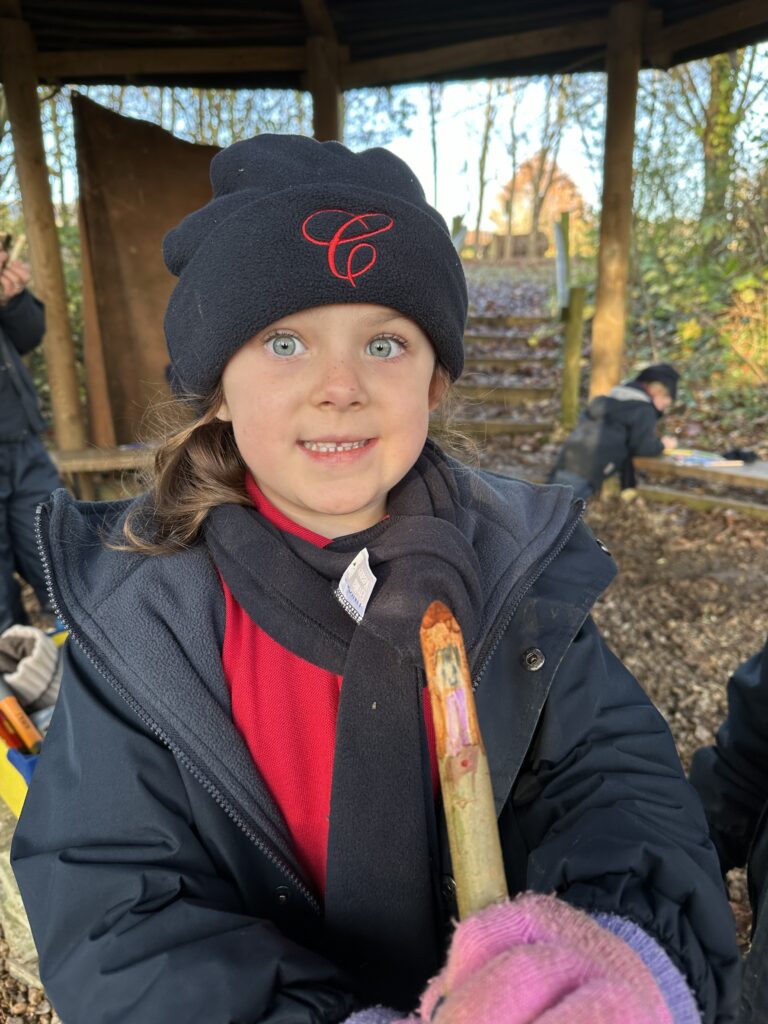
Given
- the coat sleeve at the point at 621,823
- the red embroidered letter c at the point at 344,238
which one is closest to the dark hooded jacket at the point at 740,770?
the coat sleeve at the point at 621,823

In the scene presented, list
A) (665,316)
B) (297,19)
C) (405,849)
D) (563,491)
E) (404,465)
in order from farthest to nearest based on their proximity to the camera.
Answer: (665,316)
(297,19)
(563,491)
(404,465)
(405,849)

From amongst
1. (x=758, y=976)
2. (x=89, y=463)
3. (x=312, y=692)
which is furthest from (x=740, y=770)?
(x=89, y=463)

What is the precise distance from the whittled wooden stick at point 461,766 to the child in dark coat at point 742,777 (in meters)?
0.92

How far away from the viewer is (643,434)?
5723 millimetres

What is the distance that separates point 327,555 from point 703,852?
787mm

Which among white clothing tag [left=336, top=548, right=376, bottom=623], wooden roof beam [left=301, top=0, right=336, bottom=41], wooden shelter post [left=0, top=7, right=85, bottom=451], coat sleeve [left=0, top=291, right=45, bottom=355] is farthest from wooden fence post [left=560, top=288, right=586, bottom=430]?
white clothing tag [left=336, top=548, right=376, bottom=623]

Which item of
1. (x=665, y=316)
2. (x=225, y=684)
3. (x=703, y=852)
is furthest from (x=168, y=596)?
(x=665, y=316)

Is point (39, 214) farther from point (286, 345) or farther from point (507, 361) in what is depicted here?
point (507, 361)

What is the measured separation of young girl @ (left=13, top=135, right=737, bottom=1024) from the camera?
106cm

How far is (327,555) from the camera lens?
1.29m

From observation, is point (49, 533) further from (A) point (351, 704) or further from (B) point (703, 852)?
(B) point (703, 852)

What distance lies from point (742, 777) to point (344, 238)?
1536 mm

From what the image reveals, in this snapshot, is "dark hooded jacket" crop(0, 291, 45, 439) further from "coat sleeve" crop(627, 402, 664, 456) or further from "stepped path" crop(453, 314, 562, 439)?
"coat sleeve" crop(627, 402, 664, 456)

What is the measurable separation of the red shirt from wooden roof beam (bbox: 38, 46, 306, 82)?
18.6 ft
